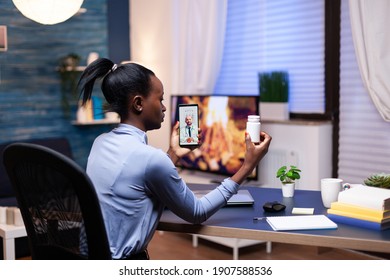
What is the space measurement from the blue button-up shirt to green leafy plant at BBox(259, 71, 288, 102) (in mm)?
2511

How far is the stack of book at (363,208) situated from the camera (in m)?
1.78

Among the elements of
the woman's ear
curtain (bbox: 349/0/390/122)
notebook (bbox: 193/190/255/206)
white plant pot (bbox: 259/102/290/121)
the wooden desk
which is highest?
curtain (bbox: 349/0/390/122)

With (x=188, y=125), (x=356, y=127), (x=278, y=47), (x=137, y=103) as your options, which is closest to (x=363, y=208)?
(x=188, y=125)

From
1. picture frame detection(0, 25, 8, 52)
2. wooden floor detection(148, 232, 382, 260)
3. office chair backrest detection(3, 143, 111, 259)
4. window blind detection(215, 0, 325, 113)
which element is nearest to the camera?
office chair backrest detection(3, 143, 111, 259)

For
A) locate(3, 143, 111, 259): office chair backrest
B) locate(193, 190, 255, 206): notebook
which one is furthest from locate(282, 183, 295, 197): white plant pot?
locate(3, 143, 111, 259): office chair backrest

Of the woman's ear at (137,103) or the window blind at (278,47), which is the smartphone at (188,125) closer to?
the woman's ear at (137,103)

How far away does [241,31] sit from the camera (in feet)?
15.3

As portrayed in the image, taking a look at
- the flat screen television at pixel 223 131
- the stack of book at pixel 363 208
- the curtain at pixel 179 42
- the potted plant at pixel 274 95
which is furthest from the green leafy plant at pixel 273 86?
the stack of book at pixel 363 208

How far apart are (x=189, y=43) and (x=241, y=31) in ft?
1.70

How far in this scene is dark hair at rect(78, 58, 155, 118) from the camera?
1.81 metres

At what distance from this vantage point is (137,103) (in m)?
1.83

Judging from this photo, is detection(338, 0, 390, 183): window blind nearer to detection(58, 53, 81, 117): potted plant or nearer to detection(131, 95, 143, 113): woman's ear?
detection(131, 95, 143, 113): woman's ear
